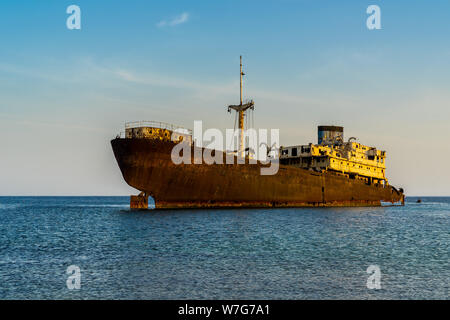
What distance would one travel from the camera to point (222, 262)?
59.8 ft

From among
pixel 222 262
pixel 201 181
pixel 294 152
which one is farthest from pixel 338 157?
pixel 222 262

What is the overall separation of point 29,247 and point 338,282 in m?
16.5

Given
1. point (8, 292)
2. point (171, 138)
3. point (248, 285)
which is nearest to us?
point (8, 292)

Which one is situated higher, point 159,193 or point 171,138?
point 171,138

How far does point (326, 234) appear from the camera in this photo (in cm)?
2872

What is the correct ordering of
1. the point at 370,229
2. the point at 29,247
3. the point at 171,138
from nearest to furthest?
the point at 29,247
the point at 370,229
the point at 171,138

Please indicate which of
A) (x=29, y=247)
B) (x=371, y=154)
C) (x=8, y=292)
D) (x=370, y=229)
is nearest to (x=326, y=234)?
(x=370, y=229)

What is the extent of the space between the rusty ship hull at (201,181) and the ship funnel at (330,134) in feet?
52.6

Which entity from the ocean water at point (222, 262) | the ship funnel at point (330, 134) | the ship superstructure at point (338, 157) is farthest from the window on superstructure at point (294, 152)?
the ocean water at point (222, 262)

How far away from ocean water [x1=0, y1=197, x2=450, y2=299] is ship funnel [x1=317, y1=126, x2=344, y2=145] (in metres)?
38.6

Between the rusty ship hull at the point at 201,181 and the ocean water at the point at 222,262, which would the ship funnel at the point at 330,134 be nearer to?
the rusty ship hull at the point at 201,181

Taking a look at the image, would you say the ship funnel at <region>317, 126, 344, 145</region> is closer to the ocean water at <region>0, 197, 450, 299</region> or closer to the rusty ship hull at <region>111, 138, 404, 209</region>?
the rusty ship hull at <region>111, 138, 404, 209</region>

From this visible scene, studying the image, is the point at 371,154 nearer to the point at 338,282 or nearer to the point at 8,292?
the point at 338,282

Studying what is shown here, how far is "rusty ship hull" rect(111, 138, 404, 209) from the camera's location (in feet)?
131
